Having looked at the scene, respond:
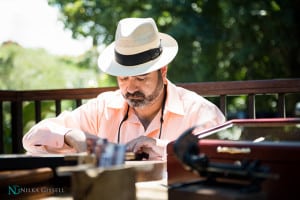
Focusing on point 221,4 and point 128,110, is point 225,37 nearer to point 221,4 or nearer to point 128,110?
point 221,4

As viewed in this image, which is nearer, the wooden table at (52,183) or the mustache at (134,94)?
the wooden table at (52,183)

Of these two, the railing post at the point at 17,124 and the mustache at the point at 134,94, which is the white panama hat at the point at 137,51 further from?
the railing post at the point at 17,124

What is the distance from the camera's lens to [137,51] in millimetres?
1975

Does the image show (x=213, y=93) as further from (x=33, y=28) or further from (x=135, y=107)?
(x=33, y=28)

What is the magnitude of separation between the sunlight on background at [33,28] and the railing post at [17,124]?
8.91m

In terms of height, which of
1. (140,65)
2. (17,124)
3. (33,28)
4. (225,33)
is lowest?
(17,124)

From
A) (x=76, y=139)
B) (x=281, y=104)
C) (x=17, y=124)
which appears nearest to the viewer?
(x=76, y=139)

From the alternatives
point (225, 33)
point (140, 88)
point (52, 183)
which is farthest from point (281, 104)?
point (225, 33)

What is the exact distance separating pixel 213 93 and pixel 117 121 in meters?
0.64

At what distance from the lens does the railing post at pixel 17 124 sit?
3025 millimetres

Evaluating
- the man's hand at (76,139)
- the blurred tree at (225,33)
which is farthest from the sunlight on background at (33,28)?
the man's hand at (76,139)

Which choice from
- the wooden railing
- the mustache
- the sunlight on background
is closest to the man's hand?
the mustache

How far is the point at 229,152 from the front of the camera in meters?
1.04

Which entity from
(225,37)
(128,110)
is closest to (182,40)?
(225,37)
